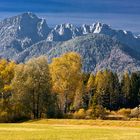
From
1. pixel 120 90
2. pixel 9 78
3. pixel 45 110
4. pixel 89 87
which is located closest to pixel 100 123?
pixel 45 110

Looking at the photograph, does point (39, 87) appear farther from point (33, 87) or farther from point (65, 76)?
point (65, 76)

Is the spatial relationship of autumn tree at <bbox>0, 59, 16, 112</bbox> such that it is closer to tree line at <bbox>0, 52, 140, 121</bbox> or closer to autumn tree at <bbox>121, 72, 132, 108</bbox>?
tree line at <bbox>0, 52, 140, 121</bbox>

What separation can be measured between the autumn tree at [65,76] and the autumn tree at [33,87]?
1.82 meters

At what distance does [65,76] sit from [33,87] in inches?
322

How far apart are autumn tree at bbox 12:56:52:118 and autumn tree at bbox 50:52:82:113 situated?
71.6 inches

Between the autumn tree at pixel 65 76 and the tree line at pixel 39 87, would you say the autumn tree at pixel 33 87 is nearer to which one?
the tree line at pixel 39 87

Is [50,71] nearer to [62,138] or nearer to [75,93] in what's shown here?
[75,93]

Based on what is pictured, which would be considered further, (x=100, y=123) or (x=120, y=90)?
(x=120, y=90)

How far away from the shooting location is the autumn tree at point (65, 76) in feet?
373

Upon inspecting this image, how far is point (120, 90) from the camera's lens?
16788 centimetres

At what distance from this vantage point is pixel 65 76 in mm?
113688

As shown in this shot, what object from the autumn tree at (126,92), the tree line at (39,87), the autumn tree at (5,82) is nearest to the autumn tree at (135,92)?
the autumn tree at (126,92)

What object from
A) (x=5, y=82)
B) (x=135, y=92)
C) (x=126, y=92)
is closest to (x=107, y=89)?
(x=126, y=92)

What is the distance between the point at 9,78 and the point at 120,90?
60.6m
